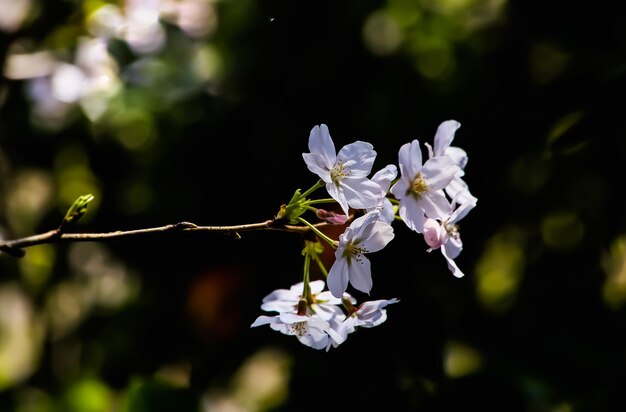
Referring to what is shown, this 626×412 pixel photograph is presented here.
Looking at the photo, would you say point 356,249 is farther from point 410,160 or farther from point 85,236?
point 85,236

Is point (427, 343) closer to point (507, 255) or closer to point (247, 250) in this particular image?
point (507, 255)

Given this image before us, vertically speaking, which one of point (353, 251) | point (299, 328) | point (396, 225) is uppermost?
point (353, 251)

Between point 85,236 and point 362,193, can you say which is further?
point 362,193

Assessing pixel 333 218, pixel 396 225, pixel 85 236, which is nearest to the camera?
pixel 85 236

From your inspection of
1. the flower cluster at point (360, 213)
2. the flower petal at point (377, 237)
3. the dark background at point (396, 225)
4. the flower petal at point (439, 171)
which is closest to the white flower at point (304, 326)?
the flower cluster at point (360, 213)

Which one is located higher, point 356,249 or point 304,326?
point 356,249

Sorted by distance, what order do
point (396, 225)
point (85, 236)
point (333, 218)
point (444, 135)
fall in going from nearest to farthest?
point (85, 236)
point (333, 218)
point (444, 135)
point (396, 225)

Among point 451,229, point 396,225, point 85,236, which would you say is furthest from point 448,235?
point 396,225
